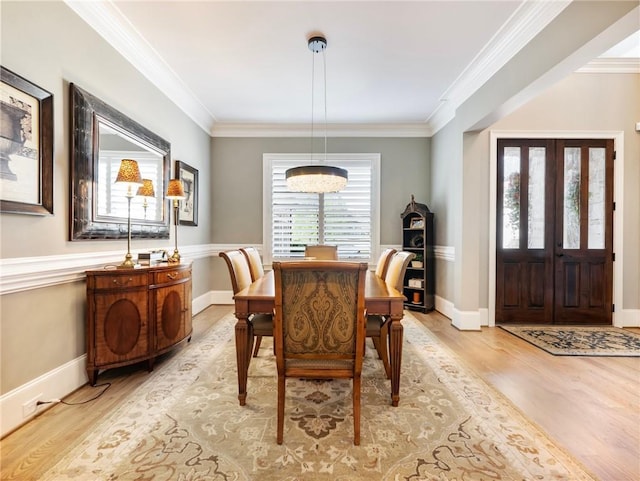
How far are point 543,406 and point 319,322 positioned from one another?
5.62ft

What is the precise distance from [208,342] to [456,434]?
2.42m

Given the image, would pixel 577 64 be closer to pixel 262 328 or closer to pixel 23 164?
pixel 262 328

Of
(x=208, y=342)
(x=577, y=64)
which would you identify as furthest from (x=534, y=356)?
(x=208, y=342)

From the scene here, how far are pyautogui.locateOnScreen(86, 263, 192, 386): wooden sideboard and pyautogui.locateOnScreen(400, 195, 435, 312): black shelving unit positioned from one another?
3.28 m

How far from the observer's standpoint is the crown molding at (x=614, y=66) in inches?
139

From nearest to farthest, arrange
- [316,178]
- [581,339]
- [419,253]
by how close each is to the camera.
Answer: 1. [316,178]
2. [581,339]
3. [419,253]

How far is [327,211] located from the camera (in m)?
4.71

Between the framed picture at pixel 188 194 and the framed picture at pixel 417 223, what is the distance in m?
3.21

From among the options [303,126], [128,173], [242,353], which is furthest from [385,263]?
[303,126]

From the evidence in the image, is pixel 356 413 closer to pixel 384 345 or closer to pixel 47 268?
pixel 384 345

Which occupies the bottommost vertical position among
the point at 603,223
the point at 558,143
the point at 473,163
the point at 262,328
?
the point at 262,328

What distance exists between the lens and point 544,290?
373cm

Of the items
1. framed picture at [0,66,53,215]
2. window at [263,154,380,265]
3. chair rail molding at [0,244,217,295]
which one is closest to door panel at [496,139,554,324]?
window at [263,154,380,265]

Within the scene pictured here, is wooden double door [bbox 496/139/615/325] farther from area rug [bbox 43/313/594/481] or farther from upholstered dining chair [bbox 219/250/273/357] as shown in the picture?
upholstered dining chair [bbox 219/250/273/357]
